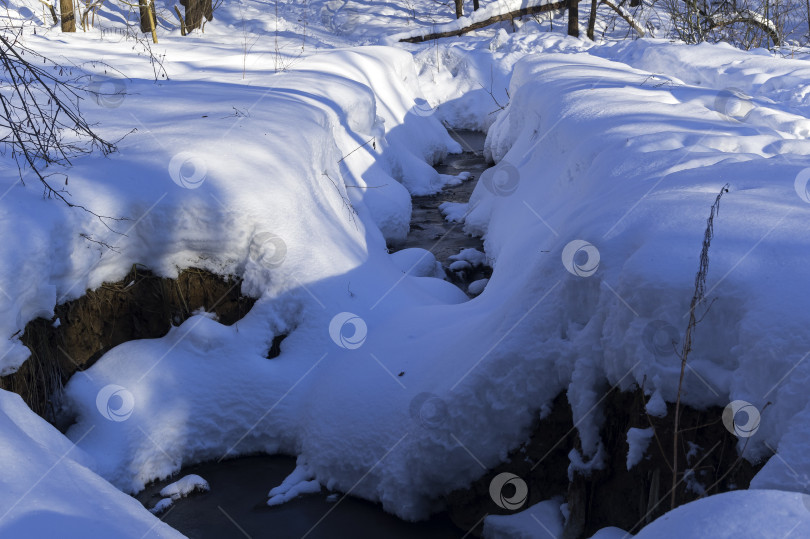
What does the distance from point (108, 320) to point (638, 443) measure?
3288mm

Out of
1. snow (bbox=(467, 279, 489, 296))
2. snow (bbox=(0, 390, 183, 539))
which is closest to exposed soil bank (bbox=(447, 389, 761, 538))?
snow (bbox=(0, 390, 183, 539))

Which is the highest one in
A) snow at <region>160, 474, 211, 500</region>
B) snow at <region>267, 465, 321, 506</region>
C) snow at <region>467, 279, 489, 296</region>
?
snow at <region>160, 474, 211, 500</region>

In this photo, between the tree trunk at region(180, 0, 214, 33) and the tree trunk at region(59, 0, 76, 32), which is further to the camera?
the tree trunk at region(180, 0, 214, 33)

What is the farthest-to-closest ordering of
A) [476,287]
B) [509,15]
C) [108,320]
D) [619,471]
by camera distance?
[509,15] → [476,287] → [108,320] → [619,471]

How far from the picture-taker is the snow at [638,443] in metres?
3.03

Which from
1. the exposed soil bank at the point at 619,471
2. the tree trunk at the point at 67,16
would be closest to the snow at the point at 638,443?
the exposed soil bank at the point at 619,471

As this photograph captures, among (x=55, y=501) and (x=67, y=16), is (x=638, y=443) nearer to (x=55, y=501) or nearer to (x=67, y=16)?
(x=55, y=501)

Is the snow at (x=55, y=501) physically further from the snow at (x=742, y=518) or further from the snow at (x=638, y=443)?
the snow at (x=638, y=443)

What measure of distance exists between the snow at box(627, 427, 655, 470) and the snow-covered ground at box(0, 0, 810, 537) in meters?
0.19

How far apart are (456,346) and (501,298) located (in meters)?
0.57

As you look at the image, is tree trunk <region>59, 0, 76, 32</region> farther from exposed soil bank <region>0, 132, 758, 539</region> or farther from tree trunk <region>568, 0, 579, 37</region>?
tree trunk <region>568, 0, 579, 37</region>

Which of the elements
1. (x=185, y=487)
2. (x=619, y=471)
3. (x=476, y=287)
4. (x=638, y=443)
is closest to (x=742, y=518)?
(x=638, y=443)

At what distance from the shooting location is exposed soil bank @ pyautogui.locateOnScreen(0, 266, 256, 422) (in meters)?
4.09

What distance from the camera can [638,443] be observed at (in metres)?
3.04
